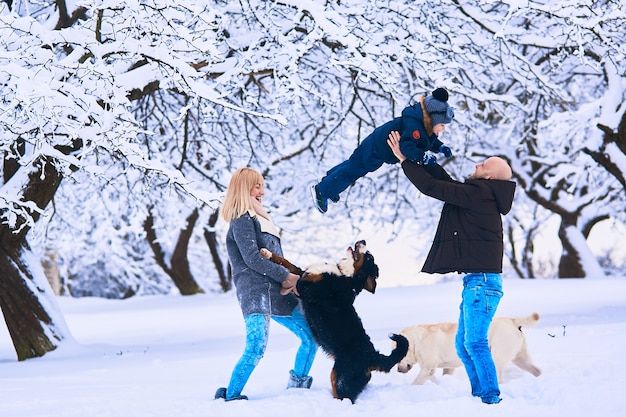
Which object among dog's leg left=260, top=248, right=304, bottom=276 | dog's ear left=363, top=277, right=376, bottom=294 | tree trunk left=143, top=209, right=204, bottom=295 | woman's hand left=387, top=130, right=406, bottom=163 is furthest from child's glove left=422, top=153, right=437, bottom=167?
tree trunk left=143, top=209, right=204, bottom=295

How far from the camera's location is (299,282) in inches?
220

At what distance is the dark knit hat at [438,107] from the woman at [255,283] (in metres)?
1.41

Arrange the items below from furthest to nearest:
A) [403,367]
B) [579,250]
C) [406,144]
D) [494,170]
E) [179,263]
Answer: [179,263] < [579,250] < [403,367] < [494,170] < [406,144]

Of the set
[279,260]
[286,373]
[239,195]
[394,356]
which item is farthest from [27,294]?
[394,356]

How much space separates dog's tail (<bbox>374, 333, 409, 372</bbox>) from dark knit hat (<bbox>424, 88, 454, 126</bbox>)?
159 cm

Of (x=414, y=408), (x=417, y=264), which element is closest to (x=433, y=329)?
(x=414, y=408)

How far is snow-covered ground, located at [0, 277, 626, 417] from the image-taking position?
512 cm

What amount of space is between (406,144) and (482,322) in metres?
1.26

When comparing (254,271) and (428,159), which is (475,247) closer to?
(428,159)

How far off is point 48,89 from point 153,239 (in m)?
13.8

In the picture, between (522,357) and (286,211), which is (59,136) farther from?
(286,211)

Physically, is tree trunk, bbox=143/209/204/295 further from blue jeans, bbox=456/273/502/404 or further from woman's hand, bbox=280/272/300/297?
blue jeans, bbox=456/273/502/404

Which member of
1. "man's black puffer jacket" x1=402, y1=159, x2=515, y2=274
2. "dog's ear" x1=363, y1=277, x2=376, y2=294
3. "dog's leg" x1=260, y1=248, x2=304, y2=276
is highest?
"man's black puffer jacket" x1=402, y1=159, x2=515, y2=274

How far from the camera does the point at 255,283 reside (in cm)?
560
